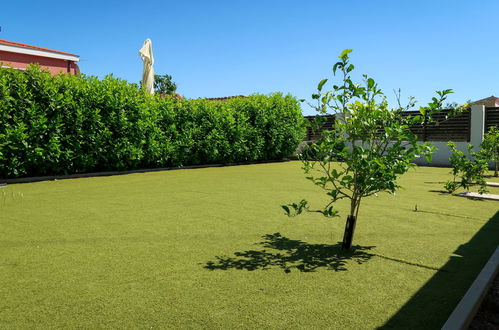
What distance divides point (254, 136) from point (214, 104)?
2584mm

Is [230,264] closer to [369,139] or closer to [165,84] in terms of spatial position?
[369,139]

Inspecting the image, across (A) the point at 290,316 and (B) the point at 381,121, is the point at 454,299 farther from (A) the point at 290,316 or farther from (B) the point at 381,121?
(B) the point at 381,121

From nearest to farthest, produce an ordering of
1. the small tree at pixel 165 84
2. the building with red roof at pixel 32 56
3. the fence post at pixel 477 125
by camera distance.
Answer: the fence post at pixel 477 125 → the building with red roof at pixel 32 56 → the small tree at pixel 165 84

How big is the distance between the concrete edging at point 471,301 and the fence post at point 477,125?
Answer: 53.1ft

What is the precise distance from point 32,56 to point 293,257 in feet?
73.5

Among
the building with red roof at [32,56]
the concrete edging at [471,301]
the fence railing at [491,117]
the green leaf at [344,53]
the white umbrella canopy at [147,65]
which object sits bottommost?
the concrete edging at [471,301]

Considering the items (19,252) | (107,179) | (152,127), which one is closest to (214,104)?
(152,127)

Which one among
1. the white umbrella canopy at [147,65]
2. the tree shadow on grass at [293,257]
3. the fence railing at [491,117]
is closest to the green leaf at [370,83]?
the tree shadow on grass at [293,257]

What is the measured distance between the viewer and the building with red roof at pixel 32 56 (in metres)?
19.2

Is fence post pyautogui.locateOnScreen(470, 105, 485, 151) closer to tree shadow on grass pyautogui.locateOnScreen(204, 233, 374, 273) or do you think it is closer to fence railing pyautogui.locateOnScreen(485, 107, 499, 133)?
fence railing pyautogui.locateOnScreen(485, 107, 499, 133)

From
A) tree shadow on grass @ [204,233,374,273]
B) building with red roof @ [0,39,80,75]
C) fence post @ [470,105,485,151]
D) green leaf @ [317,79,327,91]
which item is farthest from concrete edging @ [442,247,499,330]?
building with red roof @ [0,39,80,75]

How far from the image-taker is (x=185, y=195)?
757 cm

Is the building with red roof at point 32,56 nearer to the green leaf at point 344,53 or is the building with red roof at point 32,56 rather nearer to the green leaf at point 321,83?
the green leaf at point 321,83

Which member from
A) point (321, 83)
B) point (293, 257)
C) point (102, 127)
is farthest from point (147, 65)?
point (293, 257)
